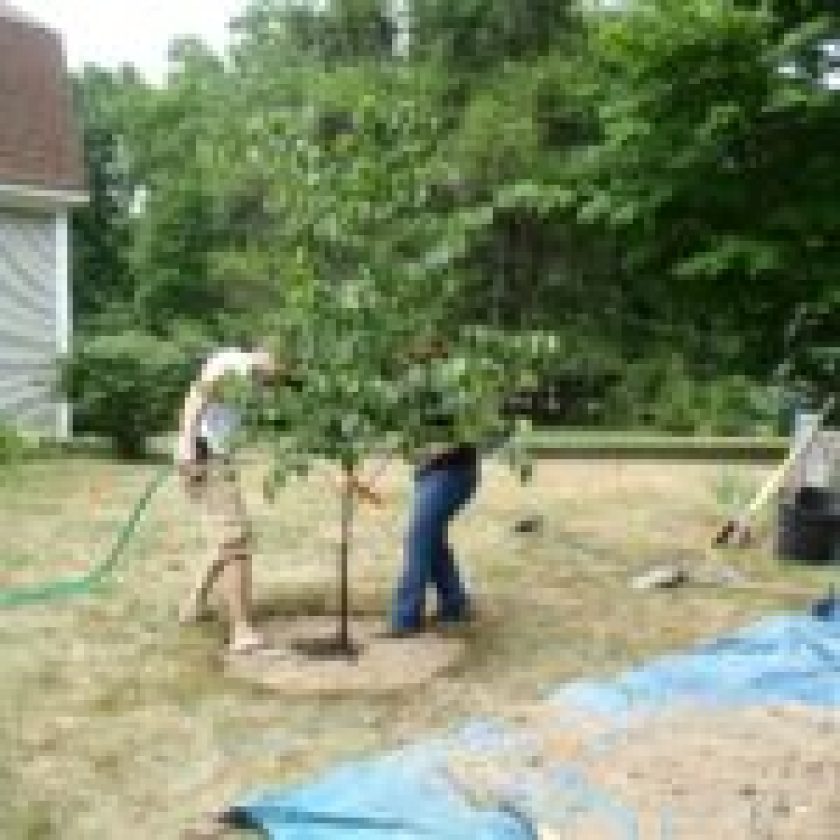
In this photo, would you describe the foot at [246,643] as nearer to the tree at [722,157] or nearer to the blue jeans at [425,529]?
the blue jeans at [425,529]

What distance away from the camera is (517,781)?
4.46 metres

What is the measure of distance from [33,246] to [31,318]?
832 mm

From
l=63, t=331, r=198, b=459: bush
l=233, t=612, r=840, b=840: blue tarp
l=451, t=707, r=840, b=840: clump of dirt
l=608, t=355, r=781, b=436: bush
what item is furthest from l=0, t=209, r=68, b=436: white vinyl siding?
l=451, t=707, r=840, b=840: clump of dirt

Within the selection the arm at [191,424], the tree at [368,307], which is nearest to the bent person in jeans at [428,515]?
the tree at [368,307]

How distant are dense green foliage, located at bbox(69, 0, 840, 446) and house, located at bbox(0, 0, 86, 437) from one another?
1.38 metres

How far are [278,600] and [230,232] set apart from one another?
64.1ft

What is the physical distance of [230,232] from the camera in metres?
26.3

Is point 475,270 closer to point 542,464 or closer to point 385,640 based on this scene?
point 542,464

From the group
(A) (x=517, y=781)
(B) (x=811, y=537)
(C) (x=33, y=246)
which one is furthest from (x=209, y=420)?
(C) (x=33, y=246)

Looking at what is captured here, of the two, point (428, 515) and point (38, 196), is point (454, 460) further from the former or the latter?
point (38, 196)

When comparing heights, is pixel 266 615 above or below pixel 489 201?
below

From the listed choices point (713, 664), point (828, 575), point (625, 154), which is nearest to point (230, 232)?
point (625, 154)

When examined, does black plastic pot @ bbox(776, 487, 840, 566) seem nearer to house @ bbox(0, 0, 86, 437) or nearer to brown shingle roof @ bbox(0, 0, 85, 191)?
house @ bbox(0, 0, 86, 437)

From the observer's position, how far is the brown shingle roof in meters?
15.8
